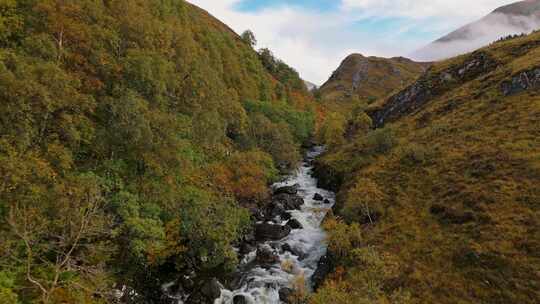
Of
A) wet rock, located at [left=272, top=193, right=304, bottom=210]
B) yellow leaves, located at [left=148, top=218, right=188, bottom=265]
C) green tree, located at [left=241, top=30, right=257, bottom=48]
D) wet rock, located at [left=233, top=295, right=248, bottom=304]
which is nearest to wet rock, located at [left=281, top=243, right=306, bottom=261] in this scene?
wet rock, located at [left=233, top=295, right=248, bottom=304]

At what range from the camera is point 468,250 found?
28797 mm

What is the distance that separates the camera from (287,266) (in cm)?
3519

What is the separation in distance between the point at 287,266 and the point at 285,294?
5.56 metres

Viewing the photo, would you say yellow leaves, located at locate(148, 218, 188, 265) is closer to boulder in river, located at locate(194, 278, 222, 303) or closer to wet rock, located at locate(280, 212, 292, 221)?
boulder in river, located at locate(194, 278, 222, 303)

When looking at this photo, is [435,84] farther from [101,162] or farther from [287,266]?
[101,162]

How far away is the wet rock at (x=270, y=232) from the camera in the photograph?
4172cm

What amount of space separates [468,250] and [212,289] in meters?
24.2

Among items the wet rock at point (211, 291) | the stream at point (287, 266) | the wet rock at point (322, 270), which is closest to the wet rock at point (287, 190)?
the stream at point (287, 266)

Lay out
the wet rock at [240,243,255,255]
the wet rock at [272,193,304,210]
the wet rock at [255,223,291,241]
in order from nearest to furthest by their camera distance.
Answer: the wet rock at [240,243,255,255] → the wet rock at [255,223,291,241] → the wet rock at [272,193,304,210]

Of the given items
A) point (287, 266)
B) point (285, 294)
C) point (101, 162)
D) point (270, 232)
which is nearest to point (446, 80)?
point (270, 232)

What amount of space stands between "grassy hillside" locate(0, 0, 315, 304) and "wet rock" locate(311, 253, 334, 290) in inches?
368

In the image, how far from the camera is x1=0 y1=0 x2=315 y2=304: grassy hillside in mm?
21859

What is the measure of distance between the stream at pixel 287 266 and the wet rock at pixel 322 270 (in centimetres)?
78

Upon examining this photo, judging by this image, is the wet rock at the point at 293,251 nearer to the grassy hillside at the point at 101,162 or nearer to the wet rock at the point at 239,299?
the grassy hillside at the point at 101,162
